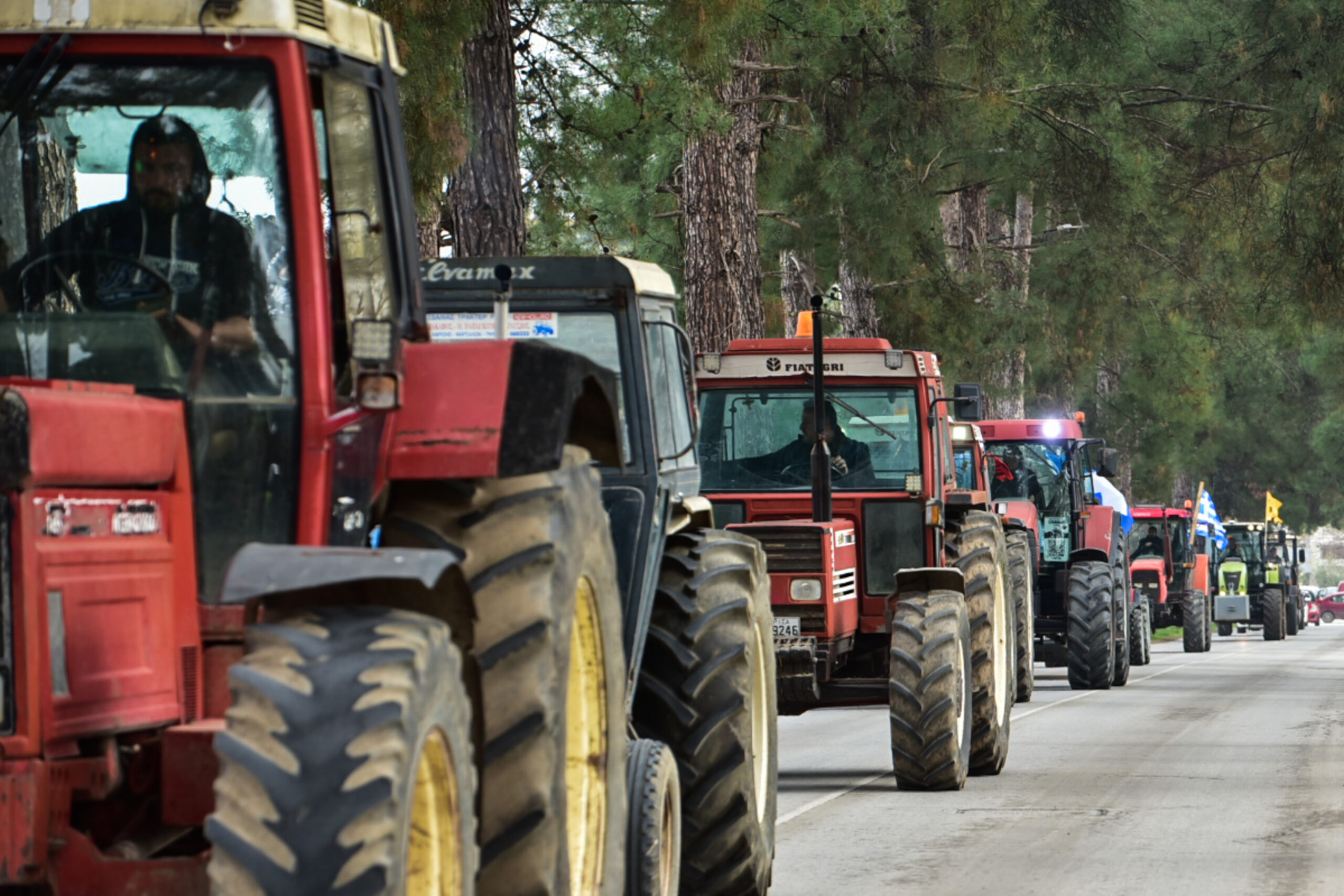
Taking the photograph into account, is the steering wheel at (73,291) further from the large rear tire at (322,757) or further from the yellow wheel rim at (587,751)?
the yellow wheel rim at (587,751)

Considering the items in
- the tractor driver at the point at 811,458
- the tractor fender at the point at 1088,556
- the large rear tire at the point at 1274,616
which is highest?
the tractor driver at the point at 811,458

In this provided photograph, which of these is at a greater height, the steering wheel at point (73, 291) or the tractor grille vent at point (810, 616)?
the steering wheel at point (73, 291)

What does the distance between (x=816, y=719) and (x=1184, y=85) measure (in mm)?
11308

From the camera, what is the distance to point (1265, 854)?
31.8ft

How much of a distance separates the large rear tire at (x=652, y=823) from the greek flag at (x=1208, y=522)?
124ft

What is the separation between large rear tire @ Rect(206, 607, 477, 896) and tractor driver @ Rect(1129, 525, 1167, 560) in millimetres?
34243

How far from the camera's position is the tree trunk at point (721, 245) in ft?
66.0

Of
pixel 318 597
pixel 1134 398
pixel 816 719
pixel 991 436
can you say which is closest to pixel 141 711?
pixel 318 597

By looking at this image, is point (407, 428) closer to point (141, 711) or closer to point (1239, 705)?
point (141, 711)

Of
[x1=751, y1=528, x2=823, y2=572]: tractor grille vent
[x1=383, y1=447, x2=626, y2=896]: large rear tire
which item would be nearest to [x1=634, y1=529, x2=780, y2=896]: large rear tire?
[x1=383, y1=447, x2=626, y2=896]: large rear tire

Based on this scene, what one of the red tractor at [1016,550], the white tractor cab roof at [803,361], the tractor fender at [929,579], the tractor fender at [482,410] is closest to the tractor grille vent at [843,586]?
the tractor fender at [929,579]

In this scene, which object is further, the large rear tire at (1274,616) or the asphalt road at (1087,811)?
the large rear tire at (1274,616)

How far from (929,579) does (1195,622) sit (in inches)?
1052

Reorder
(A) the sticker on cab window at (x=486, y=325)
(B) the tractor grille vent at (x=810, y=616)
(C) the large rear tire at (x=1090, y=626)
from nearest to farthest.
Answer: (A) the sticker on cab window at (x=486, y=325)
(B) the tractor grille vent at (x=810, y=616)
(C) the large rear tire at (x=1090, y=626)
